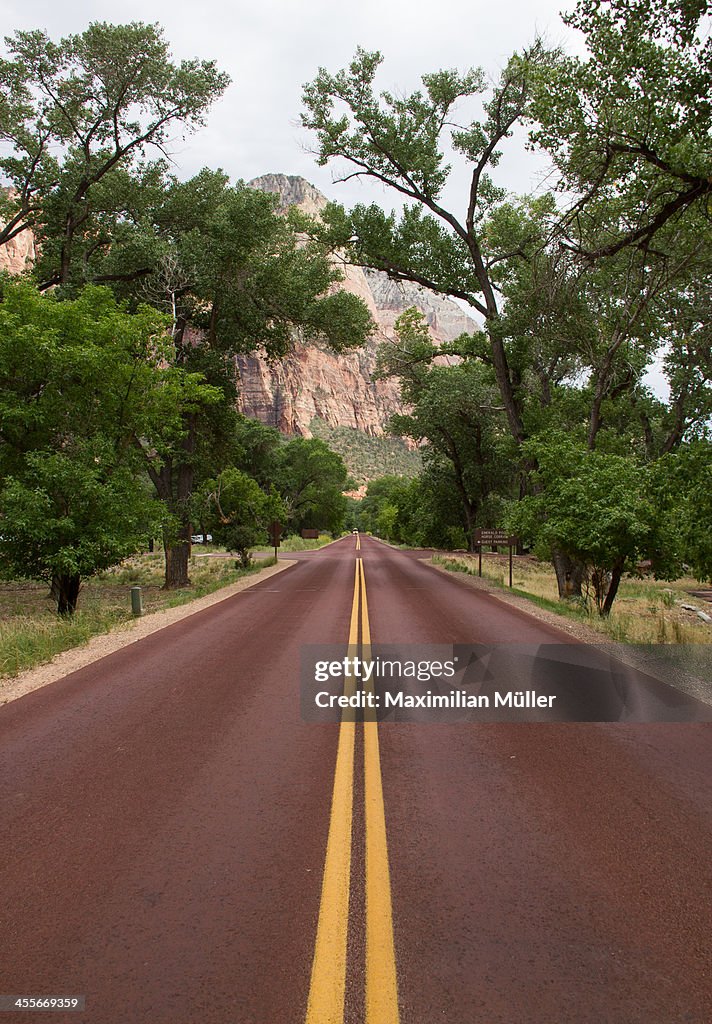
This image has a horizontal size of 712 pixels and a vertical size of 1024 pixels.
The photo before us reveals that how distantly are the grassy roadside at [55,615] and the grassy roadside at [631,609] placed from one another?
923 centimetres

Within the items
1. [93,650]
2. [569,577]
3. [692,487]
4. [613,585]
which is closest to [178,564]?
[93,650]

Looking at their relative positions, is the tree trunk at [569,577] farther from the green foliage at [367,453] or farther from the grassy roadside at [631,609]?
the green foliage at [367,453]

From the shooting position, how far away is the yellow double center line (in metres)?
2.42

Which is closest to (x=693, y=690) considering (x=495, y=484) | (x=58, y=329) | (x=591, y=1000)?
(x=591, y=1000)

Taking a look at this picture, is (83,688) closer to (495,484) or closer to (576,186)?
(576,186)

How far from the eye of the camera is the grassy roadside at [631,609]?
422 inches

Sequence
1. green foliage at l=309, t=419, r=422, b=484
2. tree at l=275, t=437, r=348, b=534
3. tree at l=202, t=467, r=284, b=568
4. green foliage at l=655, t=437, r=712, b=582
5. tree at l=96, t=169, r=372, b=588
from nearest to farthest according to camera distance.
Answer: green foliage at l=655, t=437, r=712, b=582, tree at l=96, t=169, r=372, b=588, tree at l=202, t=467, r=284, b=568, tree at l=275, t=437, r=348, b=534, green foliage at l=309, t=419, r=422, b=484

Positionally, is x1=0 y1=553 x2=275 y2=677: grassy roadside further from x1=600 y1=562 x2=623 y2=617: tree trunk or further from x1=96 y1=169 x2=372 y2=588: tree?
x1=600 y1=562 x2=623 y2=617: tree trunk

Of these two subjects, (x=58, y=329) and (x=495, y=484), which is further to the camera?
(x=495, y=484)

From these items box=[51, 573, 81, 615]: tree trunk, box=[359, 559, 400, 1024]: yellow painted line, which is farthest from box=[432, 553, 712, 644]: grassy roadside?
box=[51, 573, 81, 615]: tree trunk

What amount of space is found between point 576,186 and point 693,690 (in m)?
7.58

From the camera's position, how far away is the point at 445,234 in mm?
20359

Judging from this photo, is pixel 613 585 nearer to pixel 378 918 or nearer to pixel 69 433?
pixel 378 918

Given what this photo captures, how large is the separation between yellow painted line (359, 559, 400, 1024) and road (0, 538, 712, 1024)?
12mm
